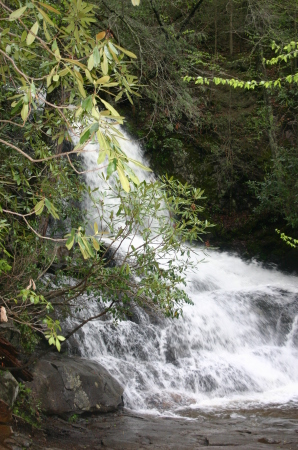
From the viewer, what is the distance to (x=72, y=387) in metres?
6.32

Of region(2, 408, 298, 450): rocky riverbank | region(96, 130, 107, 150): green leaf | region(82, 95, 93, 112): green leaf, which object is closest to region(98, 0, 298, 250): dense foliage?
region(2, 408, 298, 450): rocky riverbank

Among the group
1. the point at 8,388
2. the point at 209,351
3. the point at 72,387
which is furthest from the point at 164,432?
the point at 209,351

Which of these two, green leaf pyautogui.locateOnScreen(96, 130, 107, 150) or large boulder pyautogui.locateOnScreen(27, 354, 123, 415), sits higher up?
green leaf pyautogui.locateOnScreen(96, 130, 107, 150)

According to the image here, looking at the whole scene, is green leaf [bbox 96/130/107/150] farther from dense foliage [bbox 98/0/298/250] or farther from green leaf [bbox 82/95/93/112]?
dense foliage [bbox 98/0/298/250]

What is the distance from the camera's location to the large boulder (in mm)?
6043

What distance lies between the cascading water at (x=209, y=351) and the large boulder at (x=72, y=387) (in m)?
0.53

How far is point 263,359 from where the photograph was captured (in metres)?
8.98

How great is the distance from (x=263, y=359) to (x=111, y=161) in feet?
24.9

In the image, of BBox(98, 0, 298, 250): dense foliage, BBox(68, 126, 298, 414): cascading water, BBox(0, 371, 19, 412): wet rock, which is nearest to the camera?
BBox(0, 371, 19, 412): wet rock

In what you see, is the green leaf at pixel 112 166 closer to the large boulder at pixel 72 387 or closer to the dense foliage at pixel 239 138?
the large boulder at pixel 72 387

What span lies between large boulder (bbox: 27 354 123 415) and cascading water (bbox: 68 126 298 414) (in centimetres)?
53

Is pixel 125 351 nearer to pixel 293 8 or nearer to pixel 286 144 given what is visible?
pixel 286 144

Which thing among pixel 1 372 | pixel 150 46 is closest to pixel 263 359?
pixel 1 372

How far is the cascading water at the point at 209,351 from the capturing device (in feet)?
24.5
